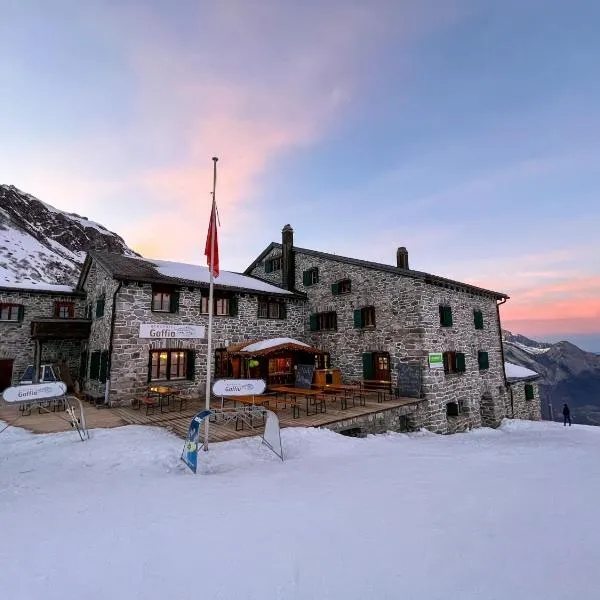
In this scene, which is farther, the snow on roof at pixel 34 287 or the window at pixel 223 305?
the snow on roof at pixel 34 287

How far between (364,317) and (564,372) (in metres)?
77.8

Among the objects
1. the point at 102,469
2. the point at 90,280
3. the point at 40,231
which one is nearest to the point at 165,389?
the point at 102,469

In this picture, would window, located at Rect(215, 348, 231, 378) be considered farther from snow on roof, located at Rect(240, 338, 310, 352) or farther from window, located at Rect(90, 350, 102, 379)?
window, located at Rect(90, 350, 102, 379)

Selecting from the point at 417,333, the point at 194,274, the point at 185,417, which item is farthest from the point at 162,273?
the point at 417,333

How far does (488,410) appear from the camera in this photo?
1778 cm

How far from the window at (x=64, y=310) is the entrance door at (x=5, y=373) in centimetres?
308

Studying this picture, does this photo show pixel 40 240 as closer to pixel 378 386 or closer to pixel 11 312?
pixel 11 312

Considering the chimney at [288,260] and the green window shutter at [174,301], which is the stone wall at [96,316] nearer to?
the green window shutter at [174,301]

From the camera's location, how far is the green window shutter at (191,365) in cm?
1417

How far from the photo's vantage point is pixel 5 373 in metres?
16.9

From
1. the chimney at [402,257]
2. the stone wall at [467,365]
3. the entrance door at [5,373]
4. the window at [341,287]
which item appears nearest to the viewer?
the stone wall at [467,365]

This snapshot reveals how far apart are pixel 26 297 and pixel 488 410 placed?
25.7 m

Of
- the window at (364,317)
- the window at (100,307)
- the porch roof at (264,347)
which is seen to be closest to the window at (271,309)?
the porch roof at (264,347)

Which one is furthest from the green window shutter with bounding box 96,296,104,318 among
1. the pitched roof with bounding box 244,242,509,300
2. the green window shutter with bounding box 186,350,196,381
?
the pitched roof with bounding box 244,242,509,300
